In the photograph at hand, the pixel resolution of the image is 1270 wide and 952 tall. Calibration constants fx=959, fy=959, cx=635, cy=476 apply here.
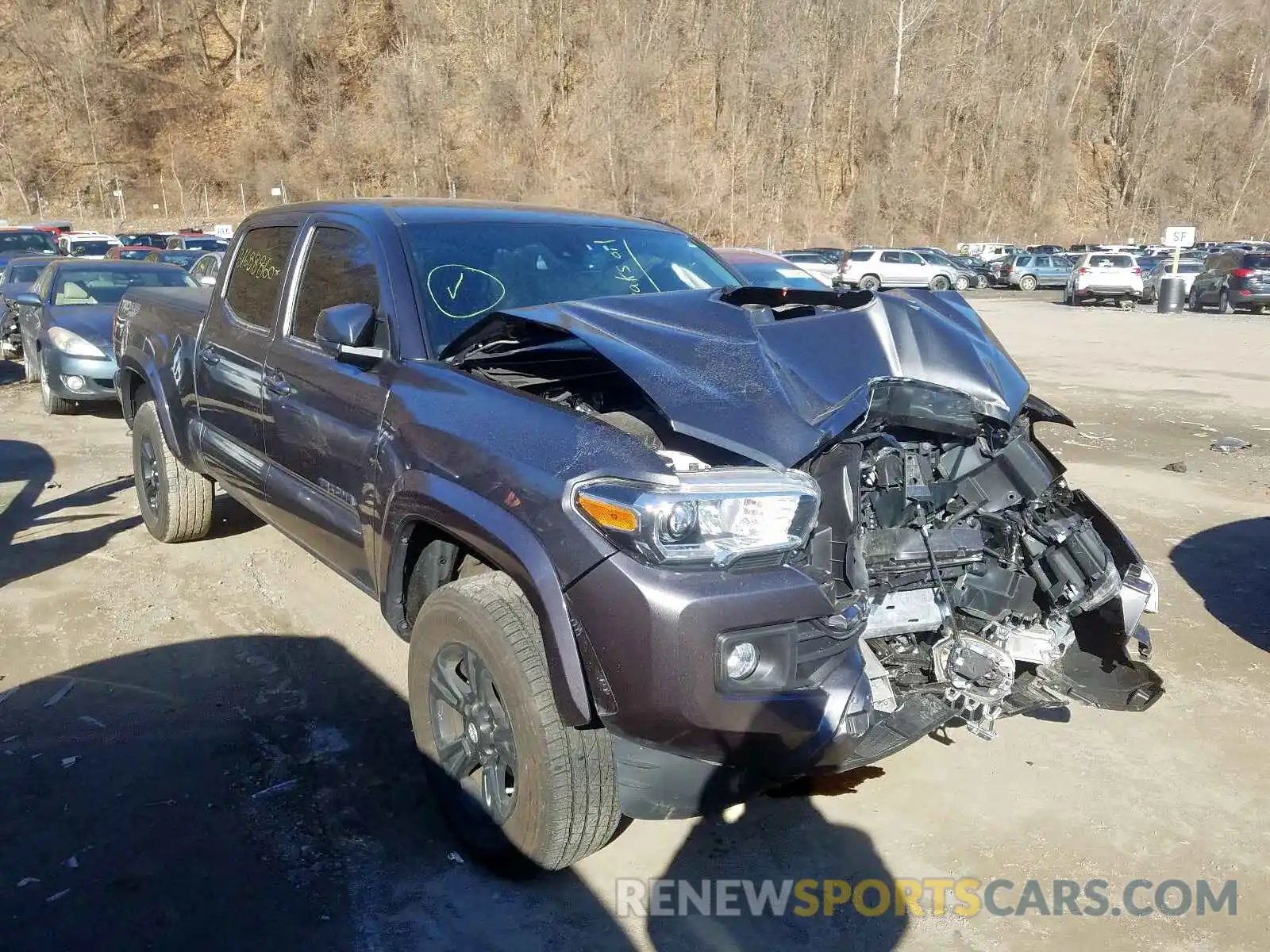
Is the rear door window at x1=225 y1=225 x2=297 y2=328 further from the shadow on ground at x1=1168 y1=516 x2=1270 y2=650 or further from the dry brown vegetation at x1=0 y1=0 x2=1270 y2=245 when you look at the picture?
the dry brown vegetation at x1=0 y1=0 x2=1270 y2=245

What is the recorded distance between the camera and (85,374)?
951 cm

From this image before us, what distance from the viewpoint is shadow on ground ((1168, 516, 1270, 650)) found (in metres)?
4.83

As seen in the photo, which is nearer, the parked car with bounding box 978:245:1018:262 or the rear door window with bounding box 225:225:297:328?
the rear door window with bounding box 225:225:297:328

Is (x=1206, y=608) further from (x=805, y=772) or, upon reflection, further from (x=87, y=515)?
(x=87, y=515)

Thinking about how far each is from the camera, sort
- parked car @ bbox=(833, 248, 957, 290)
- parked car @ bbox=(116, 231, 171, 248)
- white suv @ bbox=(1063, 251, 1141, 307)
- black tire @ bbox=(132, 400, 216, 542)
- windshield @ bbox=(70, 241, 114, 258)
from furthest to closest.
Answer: parked car @ bbox=(833, 248, 957, 290), parked car @ bbox=(116, 231, 171, 248), white suv @ bbox=(1063, 251, 1141, 307), windshield @ bbox=(70, 241, 114, 258), black tire @ bbox=(132, 400, 216, 542)

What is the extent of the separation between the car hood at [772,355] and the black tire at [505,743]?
0.75m

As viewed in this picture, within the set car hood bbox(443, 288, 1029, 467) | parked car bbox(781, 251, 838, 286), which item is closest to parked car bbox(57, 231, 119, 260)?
car hood bbox(443, 288, 1029, 467)

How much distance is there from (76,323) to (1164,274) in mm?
28200

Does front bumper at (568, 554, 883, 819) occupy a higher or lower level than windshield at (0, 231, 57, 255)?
lower

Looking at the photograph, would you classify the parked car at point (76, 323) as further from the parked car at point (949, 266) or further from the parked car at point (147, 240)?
the parked car at point (949, 266)

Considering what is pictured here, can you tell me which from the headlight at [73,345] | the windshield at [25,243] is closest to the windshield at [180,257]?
the windshield at [25,243]

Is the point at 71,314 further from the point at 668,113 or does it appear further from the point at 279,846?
the point at 668,113

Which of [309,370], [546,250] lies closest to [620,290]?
[546,250]

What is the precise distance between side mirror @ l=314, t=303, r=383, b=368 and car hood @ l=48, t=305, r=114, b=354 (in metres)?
7.33
